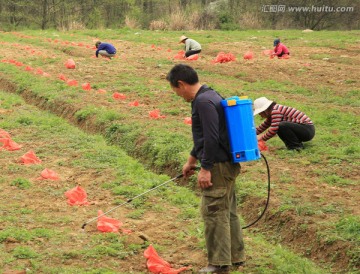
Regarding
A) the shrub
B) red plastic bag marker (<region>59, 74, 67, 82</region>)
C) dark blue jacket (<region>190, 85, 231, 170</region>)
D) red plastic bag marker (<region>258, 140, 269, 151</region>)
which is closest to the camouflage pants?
dark blue jacket (<region>190, 85, 231, 170</region>)

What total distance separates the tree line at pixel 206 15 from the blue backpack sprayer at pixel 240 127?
28.0 metres

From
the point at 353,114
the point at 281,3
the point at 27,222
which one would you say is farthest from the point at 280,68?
A: the point at 281,3

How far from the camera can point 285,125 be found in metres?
8.98

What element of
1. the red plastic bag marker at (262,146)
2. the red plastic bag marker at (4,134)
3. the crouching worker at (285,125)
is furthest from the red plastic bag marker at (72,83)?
the crouching worker at (285,125)

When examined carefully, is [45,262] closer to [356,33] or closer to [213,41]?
[213,41]

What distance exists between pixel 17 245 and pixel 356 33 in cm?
2354

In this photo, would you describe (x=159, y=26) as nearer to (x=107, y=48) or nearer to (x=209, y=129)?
(x=107, y=48)

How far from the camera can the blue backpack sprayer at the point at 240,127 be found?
4996 millimetres

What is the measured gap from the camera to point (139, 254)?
233 inches

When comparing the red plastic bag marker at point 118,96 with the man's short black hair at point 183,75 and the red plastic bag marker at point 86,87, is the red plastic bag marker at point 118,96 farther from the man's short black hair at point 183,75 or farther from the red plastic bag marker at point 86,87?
the man's short black hair at point 183,75

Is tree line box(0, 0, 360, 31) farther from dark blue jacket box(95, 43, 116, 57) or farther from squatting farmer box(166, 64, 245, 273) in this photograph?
squatting farmer box(166, 64, 245, 273)

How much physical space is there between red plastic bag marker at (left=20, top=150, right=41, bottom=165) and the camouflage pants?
4492 millimetres

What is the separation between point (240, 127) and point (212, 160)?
1.23 feet

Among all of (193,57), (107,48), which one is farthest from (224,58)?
(107,48)
